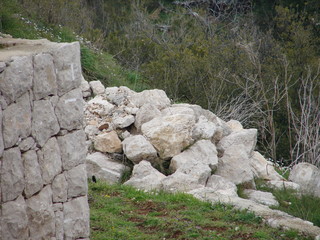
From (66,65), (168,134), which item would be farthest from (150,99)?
(66,65)

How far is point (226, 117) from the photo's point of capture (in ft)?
45.9

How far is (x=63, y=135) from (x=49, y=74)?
0.64m

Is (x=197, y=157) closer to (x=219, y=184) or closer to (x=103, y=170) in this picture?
(x=219, y=184)

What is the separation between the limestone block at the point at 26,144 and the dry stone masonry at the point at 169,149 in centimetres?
348

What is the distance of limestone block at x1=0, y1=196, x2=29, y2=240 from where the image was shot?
210 inches

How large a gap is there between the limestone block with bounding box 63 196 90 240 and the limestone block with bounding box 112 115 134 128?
3845mm

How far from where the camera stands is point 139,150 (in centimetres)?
955

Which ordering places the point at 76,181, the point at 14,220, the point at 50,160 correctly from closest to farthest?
the point at 14,220 < the point at 50,160 < the point at 76,181

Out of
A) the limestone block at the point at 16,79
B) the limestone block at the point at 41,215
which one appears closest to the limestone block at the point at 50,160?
the limestone block at the point at 41,215

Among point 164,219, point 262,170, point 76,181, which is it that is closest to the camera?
point 76,181

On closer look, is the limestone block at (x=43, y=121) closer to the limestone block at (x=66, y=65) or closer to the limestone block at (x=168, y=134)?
the limestone block at (x=66, y=65)

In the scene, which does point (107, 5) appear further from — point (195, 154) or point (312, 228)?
point (312, 228)

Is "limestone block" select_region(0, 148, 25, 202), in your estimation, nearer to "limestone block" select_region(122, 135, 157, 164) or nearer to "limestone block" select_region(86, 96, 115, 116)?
"limestone block" select_region(122, 135, 157, 164)

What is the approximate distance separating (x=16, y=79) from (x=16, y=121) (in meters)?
0.36
